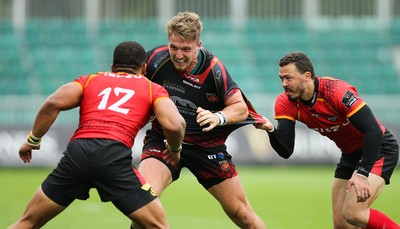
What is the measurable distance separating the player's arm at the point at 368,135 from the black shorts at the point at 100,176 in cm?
247

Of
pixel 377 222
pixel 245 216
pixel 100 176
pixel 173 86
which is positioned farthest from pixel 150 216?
pixel 377 222

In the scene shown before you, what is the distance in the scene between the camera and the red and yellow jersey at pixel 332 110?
8234 millimetres

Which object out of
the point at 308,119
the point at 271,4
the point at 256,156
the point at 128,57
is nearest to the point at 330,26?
the point at 271,4

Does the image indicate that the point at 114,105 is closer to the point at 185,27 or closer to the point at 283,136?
the point at 185,27

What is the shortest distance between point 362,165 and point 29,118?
14204 mm

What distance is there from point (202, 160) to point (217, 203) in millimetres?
6349

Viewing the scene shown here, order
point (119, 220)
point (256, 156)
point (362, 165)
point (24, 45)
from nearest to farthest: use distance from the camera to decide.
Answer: point (362, 165)
point (119, 220)
point (256, 156)
point (24, 45)

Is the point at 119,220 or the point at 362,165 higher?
the point at 362,165

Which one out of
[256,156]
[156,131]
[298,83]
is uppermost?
[298,83]

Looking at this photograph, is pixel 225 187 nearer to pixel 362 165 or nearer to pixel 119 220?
pixel 362 165

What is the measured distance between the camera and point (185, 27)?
7.88 m

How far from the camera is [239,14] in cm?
2627

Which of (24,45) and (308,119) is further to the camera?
(24,45)

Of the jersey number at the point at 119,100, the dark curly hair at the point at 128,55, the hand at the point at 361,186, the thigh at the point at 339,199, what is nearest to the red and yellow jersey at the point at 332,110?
the thigh at the point at 339,199
